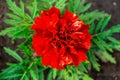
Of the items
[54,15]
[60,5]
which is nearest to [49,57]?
[54,15]

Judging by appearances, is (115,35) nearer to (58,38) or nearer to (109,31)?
(109,31)

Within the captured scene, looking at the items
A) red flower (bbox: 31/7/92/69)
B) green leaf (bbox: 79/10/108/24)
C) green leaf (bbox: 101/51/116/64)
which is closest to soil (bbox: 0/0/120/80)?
green leaf (bbox: 101/51/116/64)

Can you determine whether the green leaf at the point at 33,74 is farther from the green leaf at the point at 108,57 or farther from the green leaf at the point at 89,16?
the green leaf at the point at 108,57

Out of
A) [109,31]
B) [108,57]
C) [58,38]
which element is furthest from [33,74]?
[108,57]

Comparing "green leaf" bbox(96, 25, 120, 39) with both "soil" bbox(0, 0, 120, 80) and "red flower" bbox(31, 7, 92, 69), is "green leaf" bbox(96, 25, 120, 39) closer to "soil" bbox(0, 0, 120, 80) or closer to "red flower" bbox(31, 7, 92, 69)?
"red flower" bbox(31, 7, 92, 69)

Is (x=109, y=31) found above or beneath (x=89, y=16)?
beneath

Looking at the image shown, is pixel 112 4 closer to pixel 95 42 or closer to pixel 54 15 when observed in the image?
pixel 95 42

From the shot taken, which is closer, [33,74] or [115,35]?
[33,74]

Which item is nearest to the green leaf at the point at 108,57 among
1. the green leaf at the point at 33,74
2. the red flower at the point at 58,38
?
the green leaf at the point at 33,74

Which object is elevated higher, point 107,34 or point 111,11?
point 111,11
